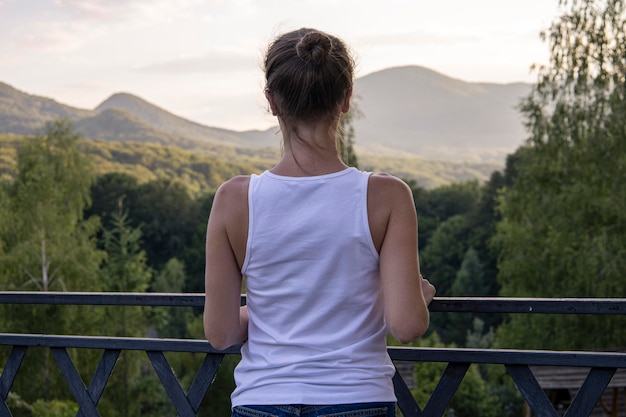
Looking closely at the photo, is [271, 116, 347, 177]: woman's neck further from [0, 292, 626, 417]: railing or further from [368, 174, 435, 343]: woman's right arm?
[0, 292, 626, 417]: railing

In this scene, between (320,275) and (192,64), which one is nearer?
(320,275)

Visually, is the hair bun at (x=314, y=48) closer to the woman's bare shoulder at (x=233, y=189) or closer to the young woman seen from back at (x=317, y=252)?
the young woman seen from back at (x=317, y=252)

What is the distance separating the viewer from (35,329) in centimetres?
2134

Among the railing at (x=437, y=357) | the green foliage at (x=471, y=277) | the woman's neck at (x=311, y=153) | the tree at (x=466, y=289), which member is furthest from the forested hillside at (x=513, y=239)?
the woman's neck at (x=311, y=153)

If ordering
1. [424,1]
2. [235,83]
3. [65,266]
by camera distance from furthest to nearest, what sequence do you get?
[235,83]
[424,1]
[65,266]

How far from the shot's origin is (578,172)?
17.2m

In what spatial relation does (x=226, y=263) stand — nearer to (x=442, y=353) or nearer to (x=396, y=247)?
(x=396, y=247)

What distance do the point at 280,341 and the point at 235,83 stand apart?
106m

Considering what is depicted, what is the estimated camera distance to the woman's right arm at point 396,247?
168 centimetres

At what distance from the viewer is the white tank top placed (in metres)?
1.66

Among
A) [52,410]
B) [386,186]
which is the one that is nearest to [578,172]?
[52,410]

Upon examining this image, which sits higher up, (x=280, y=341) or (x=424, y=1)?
(x=424, y=1)

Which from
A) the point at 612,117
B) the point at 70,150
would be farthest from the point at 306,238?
the point at 70,150

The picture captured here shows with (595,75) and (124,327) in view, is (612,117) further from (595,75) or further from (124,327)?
(124,327)
